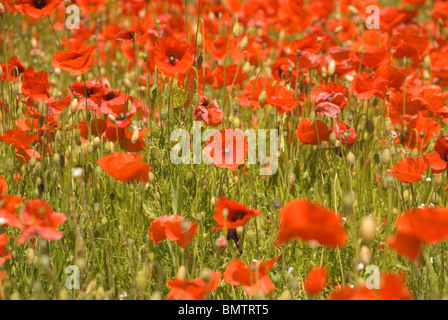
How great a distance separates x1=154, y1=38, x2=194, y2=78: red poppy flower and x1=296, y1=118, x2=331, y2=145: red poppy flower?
0.46m

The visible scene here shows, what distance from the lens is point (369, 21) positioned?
3037 millimetres

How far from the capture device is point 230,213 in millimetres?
1592

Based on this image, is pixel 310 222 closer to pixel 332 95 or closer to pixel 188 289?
pixel 188 289

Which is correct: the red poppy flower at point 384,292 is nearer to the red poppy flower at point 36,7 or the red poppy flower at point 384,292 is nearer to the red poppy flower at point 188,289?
the red poppy flower at point 188,289

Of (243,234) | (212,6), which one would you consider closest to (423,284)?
(243,234)

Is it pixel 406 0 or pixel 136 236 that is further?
pixel 406 0

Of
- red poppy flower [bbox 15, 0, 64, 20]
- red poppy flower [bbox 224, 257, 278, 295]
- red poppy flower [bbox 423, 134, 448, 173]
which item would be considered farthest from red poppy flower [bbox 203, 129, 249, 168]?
red poppy flower [bbox 15, 0, 64, 20]

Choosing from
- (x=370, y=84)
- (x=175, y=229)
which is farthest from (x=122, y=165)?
(x=370, y=84)

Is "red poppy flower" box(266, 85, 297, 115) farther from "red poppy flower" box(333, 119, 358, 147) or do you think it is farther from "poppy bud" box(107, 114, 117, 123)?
"poppy bud" box(107, 114, 117, 123)

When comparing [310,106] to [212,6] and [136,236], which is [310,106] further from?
[212,6]

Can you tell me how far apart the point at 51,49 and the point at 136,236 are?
9.11 ft

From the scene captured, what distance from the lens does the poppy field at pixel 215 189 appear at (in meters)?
1.53

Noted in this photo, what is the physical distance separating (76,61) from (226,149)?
581 millimetres

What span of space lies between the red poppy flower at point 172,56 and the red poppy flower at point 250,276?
83cm
